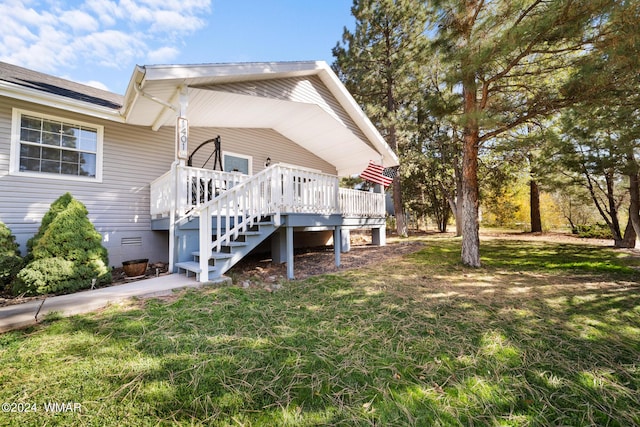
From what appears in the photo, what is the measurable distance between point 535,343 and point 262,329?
2727mm

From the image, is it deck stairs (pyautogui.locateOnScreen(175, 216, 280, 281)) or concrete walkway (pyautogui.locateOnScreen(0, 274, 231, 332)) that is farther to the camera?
deck stairs (pyautogui.locateOnScreen(175, 216, 280, 281))

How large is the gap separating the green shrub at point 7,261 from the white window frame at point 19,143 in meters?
1.52

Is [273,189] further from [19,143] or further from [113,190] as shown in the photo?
[19,143]

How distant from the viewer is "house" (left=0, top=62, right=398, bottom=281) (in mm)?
5027

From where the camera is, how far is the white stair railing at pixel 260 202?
4332mm

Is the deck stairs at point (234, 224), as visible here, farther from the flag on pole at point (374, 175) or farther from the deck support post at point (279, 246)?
the flag on pole at point (374, 175)

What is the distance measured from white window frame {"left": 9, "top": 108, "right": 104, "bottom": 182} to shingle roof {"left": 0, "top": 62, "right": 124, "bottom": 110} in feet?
1.71

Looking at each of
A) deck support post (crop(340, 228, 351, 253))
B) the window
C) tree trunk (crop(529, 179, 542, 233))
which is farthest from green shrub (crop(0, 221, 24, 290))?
tree trunk (crop(529, 179, 542, 233))

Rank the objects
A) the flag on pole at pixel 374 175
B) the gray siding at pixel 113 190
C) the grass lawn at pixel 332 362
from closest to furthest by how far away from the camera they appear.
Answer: the grass lawn at pixel 332 362
the gray siding at pixel 113 190
the flag on pole at pixel 374 175

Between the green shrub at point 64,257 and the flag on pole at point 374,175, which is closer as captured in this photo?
the green shrub at point 64,257

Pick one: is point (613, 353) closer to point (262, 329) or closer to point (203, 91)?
point (262, 329)

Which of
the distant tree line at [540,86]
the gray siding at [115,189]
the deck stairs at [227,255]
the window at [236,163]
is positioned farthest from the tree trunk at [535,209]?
the gray siding at [115,189]

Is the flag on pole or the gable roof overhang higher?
the gable roof overhang

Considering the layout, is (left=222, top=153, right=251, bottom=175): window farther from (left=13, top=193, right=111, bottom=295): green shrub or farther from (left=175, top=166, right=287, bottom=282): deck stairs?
(left=13, top=193, right=111, bottom=295): green shrub
